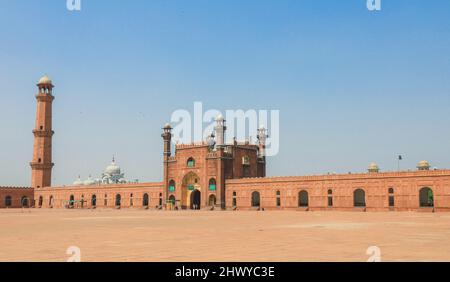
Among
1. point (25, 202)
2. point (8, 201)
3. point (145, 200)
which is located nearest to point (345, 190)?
point (145, 200)

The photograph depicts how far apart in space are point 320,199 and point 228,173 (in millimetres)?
17007

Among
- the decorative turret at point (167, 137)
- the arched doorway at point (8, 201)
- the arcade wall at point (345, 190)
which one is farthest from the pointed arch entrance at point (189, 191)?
the arched doorway at point (8, 201)

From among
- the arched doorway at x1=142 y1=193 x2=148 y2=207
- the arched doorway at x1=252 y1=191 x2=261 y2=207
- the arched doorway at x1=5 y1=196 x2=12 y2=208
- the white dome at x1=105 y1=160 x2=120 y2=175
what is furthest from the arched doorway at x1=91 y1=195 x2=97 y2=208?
the white dome at x1=105 y1=160 x2=120 y2=175

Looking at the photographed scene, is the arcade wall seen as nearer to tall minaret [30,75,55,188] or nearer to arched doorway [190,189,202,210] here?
arched doorway [190,189,202,210]

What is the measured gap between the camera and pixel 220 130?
72.1 m

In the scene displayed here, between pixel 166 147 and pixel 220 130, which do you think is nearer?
pixel 220 130

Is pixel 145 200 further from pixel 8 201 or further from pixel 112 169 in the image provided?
pixel 112 169

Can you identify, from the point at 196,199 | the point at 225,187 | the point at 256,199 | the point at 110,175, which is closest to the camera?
the point at 256,199

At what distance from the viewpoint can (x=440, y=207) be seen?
46.8 metres

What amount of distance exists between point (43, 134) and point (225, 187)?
44.5 m

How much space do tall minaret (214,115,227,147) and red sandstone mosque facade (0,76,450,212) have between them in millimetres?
152
